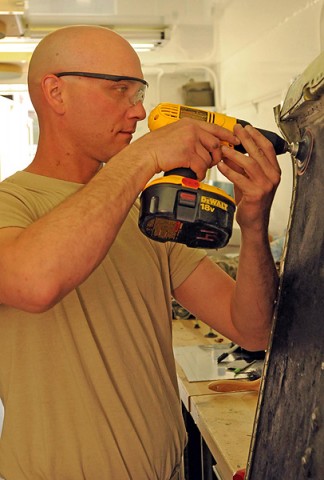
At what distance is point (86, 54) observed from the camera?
1.58 m

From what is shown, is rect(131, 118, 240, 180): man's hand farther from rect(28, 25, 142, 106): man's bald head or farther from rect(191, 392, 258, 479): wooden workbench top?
rect(191, 392, 258, 479): wooden workbench top

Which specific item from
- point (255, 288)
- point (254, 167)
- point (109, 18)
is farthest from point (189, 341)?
point (109, 18)

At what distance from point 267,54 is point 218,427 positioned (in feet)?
9.82

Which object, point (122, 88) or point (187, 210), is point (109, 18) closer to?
Answer: point (122, 88)

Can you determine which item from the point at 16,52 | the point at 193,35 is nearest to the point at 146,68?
the point at 193,35

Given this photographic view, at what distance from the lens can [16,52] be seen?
17.5 feet

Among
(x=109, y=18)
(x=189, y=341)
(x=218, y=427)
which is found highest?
(x=109, y=18)

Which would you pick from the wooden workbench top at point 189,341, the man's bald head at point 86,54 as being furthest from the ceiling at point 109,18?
the man's bald head at point 86,54

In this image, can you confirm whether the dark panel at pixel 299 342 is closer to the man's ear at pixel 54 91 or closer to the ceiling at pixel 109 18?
the man's ear at pixel 54 91

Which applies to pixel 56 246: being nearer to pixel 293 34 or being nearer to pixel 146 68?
pixel 293 34

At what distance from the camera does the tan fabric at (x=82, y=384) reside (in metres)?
1.38

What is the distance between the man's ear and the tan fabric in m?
0.21

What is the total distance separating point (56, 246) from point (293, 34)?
299 centimetres

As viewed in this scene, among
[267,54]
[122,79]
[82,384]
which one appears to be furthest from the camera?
[267,54]
